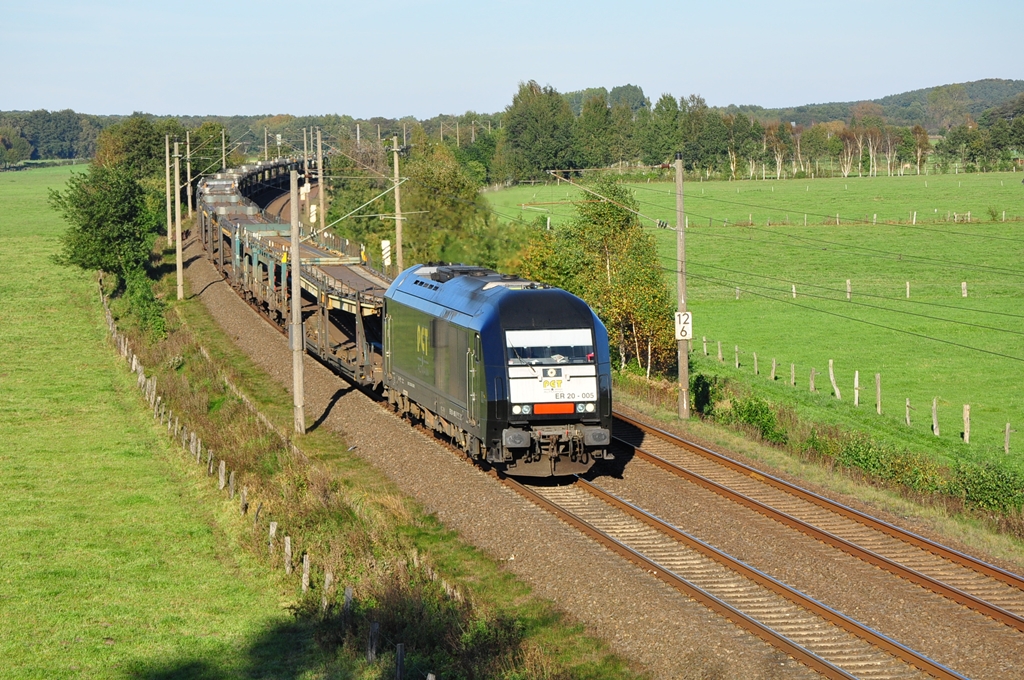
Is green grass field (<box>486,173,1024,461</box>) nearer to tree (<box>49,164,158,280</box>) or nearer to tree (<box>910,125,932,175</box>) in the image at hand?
tree (<box>49,164,158,280</box>)

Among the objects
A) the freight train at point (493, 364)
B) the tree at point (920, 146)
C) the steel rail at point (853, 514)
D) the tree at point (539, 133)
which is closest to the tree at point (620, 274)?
the freight train at point (493, 364)

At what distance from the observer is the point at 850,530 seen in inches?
835

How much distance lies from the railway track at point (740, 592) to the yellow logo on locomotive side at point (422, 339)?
A: 5236 mm

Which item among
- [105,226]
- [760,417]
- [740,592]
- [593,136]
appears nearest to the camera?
[740,592]

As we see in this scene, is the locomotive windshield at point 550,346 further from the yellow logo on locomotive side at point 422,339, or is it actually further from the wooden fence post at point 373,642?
the wooden fence post at point 373,642

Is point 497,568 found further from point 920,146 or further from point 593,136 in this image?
point 920,146

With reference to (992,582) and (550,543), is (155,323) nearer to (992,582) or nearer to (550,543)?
(550,543)

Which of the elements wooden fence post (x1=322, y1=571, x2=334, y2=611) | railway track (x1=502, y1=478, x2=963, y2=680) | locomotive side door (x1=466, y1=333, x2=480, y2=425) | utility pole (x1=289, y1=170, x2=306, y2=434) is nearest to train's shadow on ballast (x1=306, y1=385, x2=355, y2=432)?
utility pole (x1=289, y1=170, x2=306, y2=434)

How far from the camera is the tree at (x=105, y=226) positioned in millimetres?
59094

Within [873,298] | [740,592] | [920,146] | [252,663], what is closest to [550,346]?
[740,592]

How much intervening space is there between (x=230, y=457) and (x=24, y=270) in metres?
53.5

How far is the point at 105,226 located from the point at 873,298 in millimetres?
42755

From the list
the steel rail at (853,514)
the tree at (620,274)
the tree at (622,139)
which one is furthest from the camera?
the tree at (622,139)

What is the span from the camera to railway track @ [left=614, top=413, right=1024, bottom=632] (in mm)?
17859
